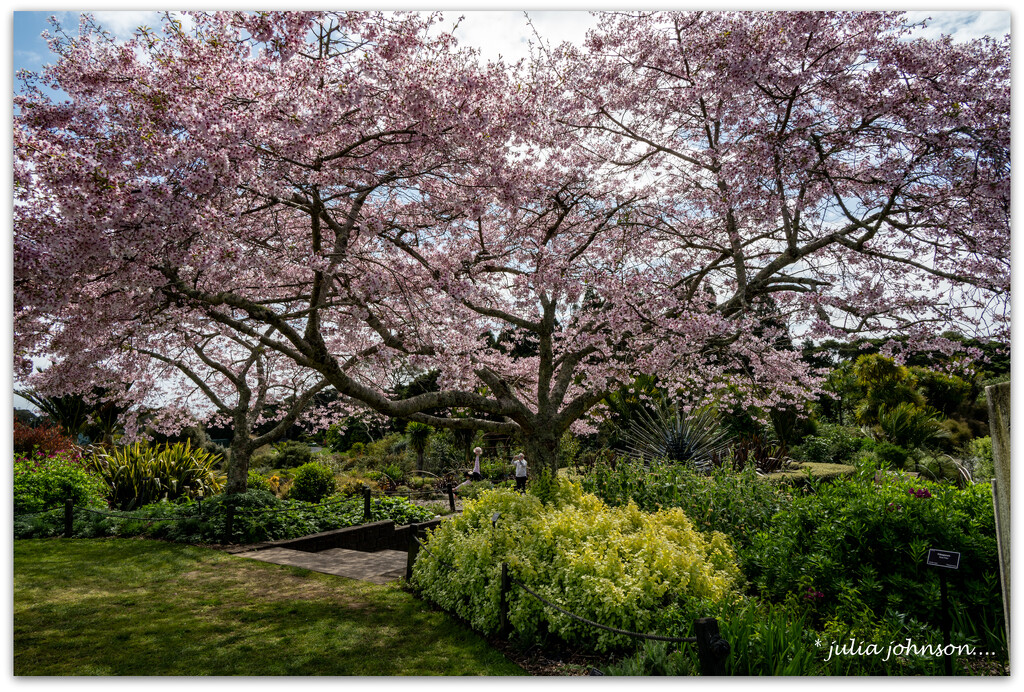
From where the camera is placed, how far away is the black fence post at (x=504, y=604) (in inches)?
177

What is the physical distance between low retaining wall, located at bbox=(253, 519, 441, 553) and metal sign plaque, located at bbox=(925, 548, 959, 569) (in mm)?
6151

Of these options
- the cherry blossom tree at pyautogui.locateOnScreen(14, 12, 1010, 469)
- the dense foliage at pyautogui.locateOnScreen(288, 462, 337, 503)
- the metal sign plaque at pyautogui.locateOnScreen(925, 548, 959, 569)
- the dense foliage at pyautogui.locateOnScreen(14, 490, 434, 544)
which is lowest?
the dense foliage at pyautogui.locateOnScreen(14, 490, 434, 544)

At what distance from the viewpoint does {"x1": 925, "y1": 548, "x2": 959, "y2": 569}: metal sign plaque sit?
318 centimetres

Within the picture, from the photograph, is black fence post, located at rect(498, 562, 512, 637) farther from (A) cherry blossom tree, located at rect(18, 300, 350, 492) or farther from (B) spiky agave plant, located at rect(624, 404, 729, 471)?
(B) spiky agave plant, located at rect(624, 404, 729, 471)

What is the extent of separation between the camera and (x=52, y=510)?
8.59 metres

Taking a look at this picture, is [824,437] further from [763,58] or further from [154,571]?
[154,571]

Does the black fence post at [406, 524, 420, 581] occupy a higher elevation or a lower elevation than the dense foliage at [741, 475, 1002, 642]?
lower

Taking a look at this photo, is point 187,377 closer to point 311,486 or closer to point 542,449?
point 311,486

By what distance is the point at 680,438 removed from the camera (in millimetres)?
11602

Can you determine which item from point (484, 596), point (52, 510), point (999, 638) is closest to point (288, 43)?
point (484, 596)

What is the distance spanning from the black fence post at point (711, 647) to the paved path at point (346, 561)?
4487mm

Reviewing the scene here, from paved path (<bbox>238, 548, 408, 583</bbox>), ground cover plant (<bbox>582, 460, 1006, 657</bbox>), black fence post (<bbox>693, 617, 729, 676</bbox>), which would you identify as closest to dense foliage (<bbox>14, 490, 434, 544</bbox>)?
paved path (<bbox>238, 548, 408, 583</bbox>)

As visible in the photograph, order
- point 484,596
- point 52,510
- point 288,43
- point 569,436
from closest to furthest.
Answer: point 288,43
point 484,596
point 52,510
point 569,436

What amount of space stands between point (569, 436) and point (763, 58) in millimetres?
10954
